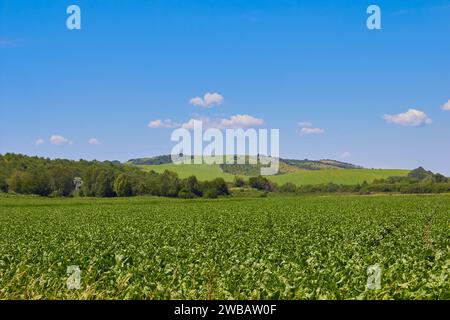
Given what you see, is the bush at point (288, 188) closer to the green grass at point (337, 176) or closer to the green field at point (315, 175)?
the green grass at point (337, 176)

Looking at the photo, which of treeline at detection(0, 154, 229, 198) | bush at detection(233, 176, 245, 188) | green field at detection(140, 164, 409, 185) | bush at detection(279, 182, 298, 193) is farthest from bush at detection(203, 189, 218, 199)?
bush at detection(279, 182, 298, 193)

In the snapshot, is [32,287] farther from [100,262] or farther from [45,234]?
[45,234]

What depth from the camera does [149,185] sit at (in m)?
108

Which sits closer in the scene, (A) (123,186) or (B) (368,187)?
(A) (123,186)

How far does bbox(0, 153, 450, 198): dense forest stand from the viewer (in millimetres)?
106438

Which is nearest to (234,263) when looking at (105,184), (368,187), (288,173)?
(105,184)

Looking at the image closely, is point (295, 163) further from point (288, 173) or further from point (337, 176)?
point (337, 176)

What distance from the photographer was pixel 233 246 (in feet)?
73.4

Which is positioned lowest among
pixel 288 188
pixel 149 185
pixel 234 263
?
pixel 234 263

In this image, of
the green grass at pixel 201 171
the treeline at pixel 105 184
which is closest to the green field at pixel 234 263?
the treeline at pixel 105 184

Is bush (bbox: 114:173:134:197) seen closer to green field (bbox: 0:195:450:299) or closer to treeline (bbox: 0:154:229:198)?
treeline (bbox: 0:154:229:198)

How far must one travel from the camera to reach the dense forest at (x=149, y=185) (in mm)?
106438

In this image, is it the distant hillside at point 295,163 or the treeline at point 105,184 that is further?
the distant hillside at point 295,163
